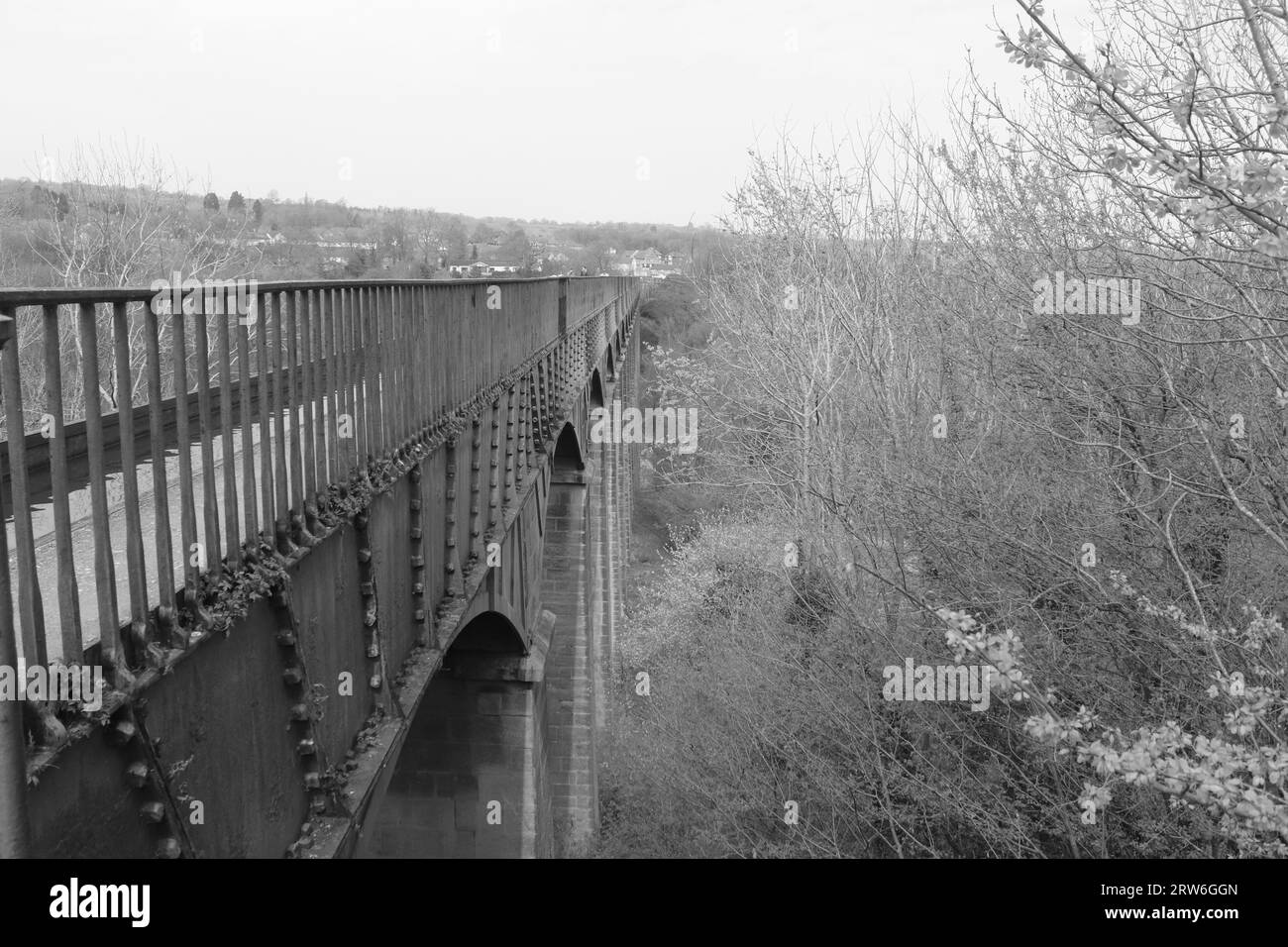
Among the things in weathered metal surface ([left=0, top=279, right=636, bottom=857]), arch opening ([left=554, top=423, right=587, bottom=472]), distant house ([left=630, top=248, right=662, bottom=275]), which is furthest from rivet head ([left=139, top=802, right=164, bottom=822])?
distant house ([left=630, top=248, right=662, bottom=275])

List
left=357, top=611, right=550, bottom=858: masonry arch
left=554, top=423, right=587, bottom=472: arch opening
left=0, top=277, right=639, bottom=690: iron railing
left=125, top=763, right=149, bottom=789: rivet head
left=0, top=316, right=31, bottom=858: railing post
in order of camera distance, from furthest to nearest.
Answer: left=554, top=423, right=587, bottom=472: arch opening, left=357, top=611, right=550, bottom=858: masonry arch, left=125, top=763, right=149, bottom=789: rivet head, left=0, top=277, right=639, bottom=690: iron railing, left=0, top=316, right=31, bottom=858: railing post

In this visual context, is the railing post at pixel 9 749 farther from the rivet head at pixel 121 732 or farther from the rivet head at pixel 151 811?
the rivet head at pixel 151 811

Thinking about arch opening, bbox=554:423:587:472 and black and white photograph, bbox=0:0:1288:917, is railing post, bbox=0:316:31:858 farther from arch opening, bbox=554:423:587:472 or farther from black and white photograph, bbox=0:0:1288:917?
arch opening, bbox=554:423:587:472

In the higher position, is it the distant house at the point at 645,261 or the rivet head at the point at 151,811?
the distant house at the point at 645,261

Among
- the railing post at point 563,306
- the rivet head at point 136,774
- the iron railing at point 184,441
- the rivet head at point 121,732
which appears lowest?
the rivet head at point 136,774

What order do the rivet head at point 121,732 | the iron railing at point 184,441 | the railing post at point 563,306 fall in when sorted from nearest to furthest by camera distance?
1. the iron railing at point 184,441
2. the rivet head at point 121,732
3. the railing post at point 563,306

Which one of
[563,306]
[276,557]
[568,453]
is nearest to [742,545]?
[568,453]

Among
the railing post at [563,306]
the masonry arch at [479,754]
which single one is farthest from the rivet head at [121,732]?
→ the railing post at [563,306]

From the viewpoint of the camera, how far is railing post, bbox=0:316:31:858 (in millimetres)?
2254

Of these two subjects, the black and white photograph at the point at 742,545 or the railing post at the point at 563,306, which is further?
the railing post at the point at 563,306

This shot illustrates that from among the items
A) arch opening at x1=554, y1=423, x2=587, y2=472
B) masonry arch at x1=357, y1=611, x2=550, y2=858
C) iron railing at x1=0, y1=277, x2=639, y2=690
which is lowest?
masonry arch at x1=357, y1=611, x2=550, y2=858

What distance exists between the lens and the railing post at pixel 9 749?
88.7 inches
